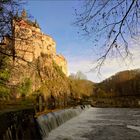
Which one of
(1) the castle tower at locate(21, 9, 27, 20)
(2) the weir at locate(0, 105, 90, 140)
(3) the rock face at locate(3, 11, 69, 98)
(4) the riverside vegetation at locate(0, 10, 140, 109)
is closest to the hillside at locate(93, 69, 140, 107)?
(4) the riverside vegetation at locate(0, 10, 140, 109)

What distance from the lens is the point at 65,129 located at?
55.6 feet

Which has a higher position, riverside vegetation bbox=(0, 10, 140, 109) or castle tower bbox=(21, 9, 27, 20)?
riverside vegetation bbox=(0, 10, 140, 109)

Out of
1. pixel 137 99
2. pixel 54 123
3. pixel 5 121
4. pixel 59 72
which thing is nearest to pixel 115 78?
pixel 59 72

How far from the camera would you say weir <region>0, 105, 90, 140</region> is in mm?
11062

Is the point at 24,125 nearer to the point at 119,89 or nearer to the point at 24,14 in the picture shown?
the point at 24,14

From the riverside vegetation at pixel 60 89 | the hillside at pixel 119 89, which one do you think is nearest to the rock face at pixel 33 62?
the riverside vegetation at pixel 60 89

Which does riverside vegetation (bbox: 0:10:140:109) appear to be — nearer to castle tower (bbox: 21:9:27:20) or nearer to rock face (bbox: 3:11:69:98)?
rock face (bbox: 3:11:69:98)

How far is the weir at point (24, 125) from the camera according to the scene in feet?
36.3

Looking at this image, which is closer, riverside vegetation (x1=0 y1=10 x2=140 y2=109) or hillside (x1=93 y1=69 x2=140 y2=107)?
riverside vegetation (x1=0 y1=10 x2=140 y2=109)

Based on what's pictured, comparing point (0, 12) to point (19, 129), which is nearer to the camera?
point (0, 12)

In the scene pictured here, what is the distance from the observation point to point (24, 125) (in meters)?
13.2

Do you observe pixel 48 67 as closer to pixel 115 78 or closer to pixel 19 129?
pixel 115 78

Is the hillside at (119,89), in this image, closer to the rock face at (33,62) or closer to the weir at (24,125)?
the rock face at (33,62)

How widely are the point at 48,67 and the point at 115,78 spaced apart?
2248 centimetres
